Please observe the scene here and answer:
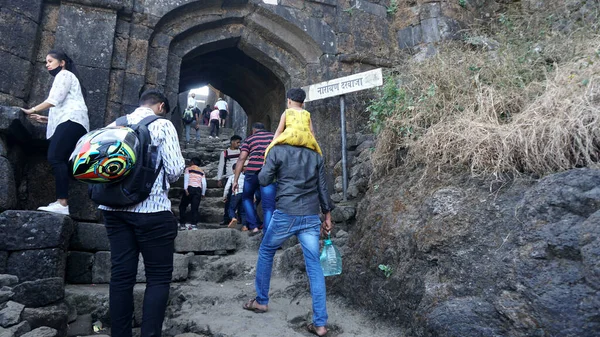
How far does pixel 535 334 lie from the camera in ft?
7.42

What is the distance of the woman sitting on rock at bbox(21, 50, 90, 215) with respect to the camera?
4039 mm

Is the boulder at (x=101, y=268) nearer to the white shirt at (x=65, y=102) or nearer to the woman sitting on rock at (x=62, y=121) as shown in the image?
the woman sitting on rock at (x=62, y=121)

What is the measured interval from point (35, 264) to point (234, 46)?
4489mm

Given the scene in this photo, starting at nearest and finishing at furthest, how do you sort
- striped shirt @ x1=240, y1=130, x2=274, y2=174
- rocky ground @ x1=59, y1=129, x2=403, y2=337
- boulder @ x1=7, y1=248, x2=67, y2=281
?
rocky ground @ x1=59, y1=129, x2=403, y2=337
boulder @ x1=7, y1=248, x2=67, y2=281
striped shirt @ x1=240, y1=130, x2=274, y2=174

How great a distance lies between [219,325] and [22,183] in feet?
10.1

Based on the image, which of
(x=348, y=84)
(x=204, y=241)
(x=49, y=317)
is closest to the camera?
(x=49, y=317)

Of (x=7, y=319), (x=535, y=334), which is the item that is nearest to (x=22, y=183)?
(x=7, y=319)

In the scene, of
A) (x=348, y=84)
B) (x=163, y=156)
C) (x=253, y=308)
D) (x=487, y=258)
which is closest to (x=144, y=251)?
(x=163, y=156)

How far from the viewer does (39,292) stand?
320 cm

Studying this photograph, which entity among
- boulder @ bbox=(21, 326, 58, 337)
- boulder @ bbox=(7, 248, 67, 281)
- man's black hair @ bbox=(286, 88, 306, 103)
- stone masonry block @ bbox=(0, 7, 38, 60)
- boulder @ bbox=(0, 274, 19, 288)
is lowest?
boulder @ bbox=(21, 326, 58, 337)

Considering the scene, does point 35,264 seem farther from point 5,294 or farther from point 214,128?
point 214,128

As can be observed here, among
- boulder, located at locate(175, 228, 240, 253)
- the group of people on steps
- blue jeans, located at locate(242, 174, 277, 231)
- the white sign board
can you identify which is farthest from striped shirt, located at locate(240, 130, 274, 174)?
the white sign board

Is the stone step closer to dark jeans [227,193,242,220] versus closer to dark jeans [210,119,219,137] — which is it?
dark jeans [227,193,242,220]

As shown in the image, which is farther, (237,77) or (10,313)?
(237,77)
